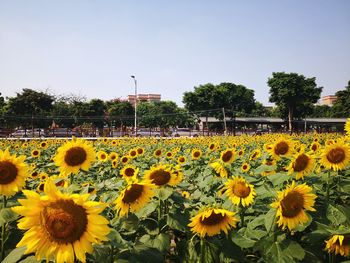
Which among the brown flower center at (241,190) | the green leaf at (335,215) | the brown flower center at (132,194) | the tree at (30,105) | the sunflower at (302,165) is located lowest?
A: the green leaf at (335,215)

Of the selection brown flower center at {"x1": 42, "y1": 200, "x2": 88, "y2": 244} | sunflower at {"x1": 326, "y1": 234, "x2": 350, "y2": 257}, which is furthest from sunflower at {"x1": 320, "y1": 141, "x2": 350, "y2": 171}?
brown flower center at {"x1": 42, "y1": 200, "x2": 88, "y2": 244}

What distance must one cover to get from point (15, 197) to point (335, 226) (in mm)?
2395

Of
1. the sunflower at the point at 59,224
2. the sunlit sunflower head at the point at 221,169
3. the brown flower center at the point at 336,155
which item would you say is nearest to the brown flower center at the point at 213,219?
the sunflower at the point at 59,224

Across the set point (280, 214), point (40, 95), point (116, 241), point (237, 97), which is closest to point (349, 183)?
point (280, 214)

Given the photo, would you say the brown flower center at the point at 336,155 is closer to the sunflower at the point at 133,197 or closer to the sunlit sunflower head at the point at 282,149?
the sunlit sunflower head at the point at 282,149

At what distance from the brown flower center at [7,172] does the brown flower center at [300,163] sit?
94.0 inches

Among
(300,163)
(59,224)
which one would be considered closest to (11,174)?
(59,224)

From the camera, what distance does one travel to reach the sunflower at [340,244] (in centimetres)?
195

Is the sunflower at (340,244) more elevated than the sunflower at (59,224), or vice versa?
the sunflower at (59,224)

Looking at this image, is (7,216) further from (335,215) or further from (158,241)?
(335,215)

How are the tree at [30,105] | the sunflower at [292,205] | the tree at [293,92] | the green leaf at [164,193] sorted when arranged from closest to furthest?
A: 1. the sunflower at [292,205]
2. the green leaf at [164,193]
3. the tree at [30,105]
4. the tree at [293,92]

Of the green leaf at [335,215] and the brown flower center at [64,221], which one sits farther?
the green leaf at [335,215]

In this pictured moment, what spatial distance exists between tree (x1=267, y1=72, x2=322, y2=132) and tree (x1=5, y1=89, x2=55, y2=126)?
138ft

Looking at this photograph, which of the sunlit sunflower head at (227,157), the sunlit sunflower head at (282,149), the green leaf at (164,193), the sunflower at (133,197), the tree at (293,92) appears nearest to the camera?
the sunflower at (133,197)
